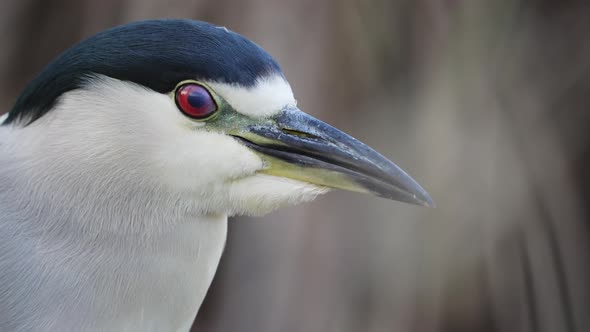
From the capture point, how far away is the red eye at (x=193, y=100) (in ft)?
4.18

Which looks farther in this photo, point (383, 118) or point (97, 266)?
point (383, 118)

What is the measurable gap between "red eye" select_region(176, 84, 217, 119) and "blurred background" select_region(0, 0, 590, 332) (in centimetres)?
109

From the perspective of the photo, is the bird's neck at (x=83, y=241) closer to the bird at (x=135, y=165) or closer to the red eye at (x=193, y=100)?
the bird at (x=135, y=165)

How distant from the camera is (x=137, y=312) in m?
1.35

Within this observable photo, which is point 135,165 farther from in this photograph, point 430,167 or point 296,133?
point 430,167

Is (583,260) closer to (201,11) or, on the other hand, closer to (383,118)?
(383,118)

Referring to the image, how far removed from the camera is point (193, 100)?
1273mm

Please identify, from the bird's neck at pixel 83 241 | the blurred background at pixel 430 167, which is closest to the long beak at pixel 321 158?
Answer: the bird's neck at pixel 83 241

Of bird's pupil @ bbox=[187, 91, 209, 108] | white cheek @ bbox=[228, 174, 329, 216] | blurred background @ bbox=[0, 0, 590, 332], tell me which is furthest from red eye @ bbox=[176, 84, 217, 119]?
blurred background @ bbox=[0, 0, 590, 332]

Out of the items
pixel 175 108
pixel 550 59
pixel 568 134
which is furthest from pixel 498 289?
pixel 175 108

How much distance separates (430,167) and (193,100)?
131cm

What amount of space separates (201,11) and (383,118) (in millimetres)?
701

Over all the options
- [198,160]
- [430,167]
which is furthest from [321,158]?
[430,167]

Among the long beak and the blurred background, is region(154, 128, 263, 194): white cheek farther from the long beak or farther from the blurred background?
the blurred background
